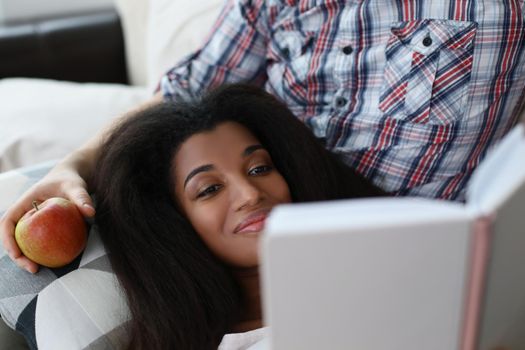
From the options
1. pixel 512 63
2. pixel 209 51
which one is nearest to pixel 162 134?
pixel 209 51

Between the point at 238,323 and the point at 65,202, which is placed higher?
the point at 65,202

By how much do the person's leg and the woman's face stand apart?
1.03 feet

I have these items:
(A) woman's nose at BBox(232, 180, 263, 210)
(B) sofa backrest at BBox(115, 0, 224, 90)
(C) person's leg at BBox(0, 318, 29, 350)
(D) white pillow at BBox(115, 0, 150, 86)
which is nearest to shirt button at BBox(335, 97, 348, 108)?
(A) woman's nose at BBox(232, 180, 263, 210)

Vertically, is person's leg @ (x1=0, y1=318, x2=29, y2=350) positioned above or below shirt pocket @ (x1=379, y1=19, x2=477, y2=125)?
below

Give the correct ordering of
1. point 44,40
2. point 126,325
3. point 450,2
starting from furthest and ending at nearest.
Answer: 1. point 44,40
2. point 450,2
3. point 126,325

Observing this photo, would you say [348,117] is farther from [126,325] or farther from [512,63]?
[126,325]

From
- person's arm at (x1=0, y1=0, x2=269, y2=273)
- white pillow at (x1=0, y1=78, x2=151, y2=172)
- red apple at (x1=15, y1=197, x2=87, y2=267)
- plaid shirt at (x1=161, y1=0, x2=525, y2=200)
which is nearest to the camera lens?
red apple at (x1=15, y1=197, x2=87, y2=267)

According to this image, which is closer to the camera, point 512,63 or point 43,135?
point 512,63

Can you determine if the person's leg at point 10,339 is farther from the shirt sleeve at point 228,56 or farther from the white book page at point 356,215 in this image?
the white book page at point 356,215

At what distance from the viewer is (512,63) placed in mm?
975

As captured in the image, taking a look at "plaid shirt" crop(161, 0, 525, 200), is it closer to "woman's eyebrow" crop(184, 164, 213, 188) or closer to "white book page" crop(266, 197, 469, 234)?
"woman's eyebrow" crop(184, 164, 213, 188)

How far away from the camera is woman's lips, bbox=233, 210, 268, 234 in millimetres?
907

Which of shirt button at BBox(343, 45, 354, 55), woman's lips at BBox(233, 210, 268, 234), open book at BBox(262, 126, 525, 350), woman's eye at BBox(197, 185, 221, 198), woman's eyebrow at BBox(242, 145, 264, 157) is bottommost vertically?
woman's lips at BBox(233, 210, 268, 234)

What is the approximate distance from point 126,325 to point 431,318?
54cm
